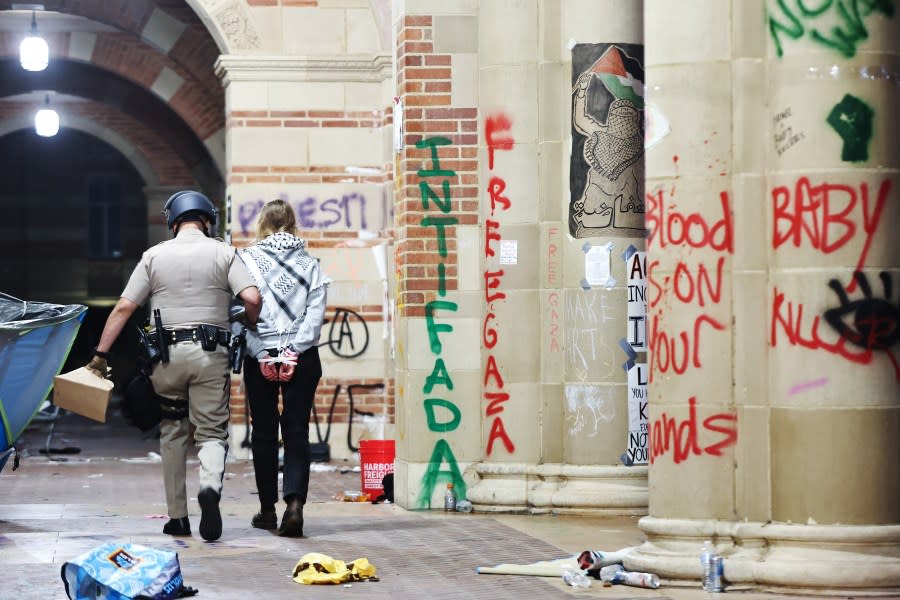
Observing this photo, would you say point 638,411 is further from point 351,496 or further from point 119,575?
point 119,575

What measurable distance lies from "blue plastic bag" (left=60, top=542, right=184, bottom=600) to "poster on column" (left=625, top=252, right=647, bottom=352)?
419 centimetres

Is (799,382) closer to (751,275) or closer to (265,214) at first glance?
(751,275)

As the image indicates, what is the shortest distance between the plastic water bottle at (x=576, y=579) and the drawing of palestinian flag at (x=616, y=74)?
384 cm

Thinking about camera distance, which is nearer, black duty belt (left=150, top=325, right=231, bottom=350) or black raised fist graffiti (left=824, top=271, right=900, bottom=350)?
black raised fist graffiti (left=824, top=271, right=900, bottom=350)

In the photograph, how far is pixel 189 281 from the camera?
9.52m

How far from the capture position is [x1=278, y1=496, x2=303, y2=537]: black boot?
9.56 m

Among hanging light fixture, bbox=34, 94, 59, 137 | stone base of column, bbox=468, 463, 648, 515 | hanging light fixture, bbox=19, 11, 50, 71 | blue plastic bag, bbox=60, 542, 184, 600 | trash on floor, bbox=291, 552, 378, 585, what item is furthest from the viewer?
hanging light fixture, bbox=34, 94, 59, 137

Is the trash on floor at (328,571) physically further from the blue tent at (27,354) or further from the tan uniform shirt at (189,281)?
the blue tent at (27,354)

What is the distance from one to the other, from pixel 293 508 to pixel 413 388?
66.3 inches

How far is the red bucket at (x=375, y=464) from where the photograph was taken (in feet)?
39.1

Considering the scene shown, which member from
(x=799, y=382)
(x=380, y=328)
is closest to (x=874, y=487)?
(x=799, y=382)

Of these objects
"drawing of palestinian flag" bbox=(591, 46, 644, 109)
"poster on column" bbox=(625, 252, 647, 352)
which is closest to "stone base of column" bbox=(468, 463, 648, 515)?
"poster on column" bbox=(625, 252, 647, 352)

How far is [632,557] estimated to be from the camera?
26.0 ft

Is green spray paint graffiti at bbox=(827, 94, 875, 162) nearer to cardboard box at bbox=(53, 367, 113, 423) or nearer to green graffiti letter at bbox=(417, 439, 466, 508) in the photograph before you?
cardboard box at bbox=(53, 367, 113, 423)
